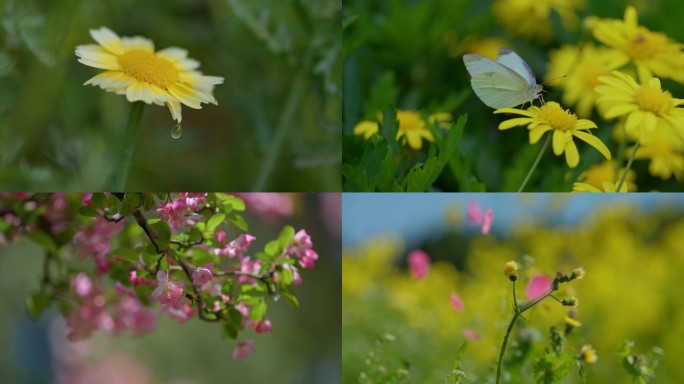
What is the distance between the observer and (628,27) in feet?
2.48

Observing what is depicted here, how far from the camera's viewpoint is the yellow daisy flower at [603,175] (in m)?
0.66

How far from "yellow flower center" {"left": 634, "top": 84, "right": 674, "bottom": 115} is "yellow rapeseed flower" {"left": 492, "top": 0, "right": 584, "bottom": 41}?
16.5 inches

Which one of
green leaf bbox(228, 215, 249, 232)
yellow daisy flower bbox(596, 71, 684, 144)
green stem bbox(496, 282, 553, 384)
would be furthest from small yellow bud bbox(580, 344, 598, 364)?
green leaf bbox(228, 215, 249, 232)

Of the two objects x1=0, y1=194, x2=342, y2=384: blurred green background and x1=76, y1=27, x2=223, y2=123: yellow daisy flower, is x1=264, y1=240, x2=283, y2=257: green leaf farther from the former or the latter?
x1=0, y1=194, x2=342, y2=384: blurred green background

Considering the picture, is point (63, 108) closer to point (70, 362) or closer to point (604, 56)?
point (70, 362)

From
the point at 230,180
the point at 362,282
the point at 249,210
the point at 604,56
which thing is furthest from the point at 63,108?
the point at 604,56

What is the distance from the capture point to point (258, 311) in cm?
65

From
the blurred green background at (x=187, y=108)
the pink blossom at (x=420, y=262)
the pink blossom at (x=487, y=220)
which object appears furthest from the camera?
the blurred green background at (x=187, y=108)

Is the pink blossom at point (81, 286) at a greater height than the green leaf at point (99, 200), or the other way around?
the green leaf at point (99, 200)

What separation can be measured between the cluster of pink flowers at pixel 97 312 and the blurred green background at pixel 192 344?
0.22m

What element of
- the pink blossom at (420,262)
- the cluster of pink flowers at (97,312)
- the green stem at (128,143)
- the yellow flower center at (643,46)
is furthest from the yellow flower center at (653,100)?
the cluster of pink flowers at (97,312)

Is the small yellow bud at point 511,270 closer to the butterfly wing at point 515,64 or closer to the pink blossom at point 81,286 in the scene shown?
the butterfly wing at point 515,64

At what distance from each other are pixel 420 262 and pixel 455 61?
297 mm

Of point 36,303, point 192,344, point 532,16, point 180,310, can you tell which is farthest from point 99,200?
point 192,344
